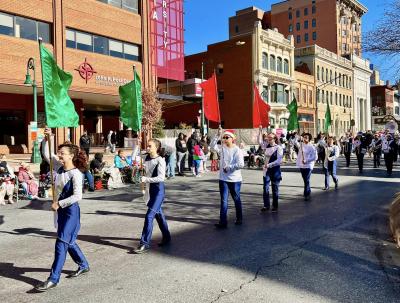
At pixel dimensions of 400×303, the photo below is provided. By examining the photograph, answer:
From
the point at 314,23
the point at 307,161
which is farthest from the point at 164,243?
the point at 314,23

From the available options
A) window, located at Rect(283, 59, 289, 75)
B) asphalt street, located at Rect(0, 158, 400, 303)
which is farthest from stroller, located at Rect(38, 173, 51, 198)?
window, located at Rect(283, 59, 289, 75)

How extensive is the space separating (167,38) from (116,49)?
11954mm

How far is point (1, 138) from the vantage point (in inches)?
1013

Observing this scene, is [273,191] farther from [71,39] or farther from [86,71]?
[71,39]

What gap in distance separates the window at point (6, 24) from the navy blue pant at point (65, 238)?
20150 mm

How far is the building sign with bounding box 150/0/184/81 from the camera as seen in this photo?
3722 centimetres

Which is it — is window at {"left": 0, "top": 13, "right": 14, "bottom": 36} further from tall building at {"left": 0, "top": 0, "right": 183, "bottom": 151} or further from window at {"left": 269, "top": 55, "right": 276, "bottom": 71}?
window at {"left": 269, "top": 55, "right": 276, "bottom": 71}

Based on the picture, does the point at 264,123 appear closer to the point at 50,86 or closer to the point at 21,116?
the point at 50,86

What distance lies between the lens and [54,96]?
8.20m

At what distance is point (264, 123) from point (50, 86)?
9305 millimetres

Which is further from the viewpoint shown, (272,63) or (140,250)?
(272,63)

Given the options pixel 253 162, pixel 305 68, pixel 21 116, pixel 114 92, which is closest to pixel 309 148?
pixel 253 162

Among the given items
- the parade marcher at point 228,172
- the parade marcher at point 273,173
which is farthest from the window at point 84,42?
the parade marcher at point 228,172

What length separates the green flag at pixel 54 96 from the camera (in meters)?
7.95
